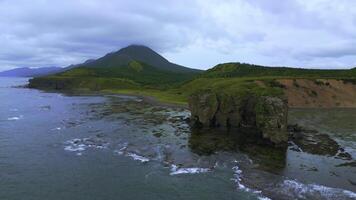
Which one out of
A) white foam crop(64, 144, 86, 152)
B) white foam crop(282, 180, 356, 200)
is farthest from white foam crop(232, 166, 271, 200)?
white foam crop(64, 144, 86, 152)

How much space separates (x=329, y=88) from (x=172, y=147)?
8742 cm

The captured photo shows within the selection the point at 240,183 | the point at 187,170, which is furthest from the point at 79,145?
the point at 240,183

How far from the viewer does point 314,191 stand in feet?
133

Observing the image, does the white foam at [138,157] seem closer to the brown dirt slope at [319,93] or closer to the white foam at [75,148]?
the white foam at [75,148]

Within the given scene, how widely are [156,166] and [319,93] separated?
92786mm

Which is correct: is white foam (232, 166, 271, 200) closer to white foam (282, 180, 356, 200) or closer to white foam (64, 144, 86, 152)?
white foam (282, 180, 356, 200)

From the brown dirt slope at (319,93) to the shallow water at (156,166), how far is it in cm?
4171

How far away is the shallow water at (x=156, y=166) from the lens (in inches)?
1580

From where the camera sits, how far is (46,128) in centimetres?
7931

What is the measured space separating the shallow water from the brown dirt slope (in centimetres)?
4171

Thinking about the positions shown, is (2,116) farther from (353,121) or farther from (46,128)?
(353,121)

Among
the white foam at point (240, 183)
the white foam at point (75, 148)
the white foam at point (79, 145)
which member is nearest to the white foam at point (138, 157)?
the white foam at point (79, 145)

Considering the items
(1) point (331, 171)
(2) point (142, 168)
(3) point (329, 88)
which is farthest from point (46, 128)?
(3) point (329, 88)

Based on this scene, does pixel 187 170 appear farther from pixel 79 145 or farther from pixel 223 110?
pixel 223 110
